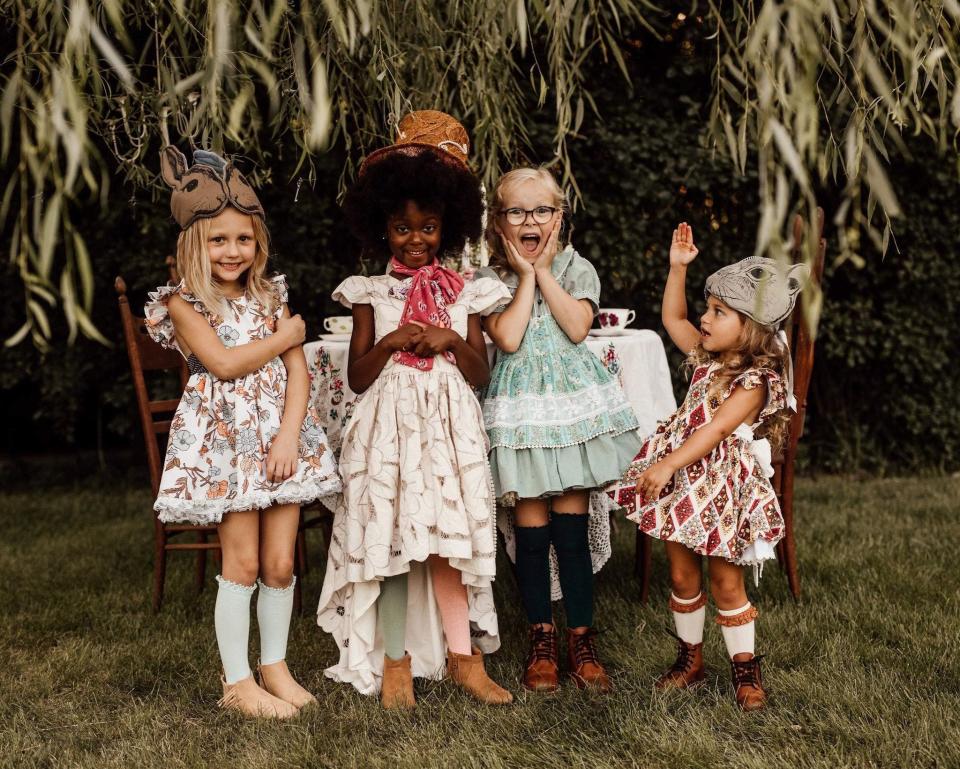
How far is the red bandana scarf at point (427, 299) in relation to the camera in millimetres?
2420

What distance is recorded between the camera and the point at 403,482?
93.3 inches

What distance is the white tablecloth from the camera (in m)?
2.86

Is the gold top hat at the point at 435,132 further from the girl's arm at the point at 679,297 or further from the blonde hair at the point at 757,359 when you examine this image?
the blonde hair at the point at 757,359

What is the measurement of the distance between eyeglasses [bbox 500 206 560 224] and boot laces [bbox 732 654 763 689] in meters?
1.20

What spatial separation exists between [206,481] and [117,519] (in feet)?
9.96

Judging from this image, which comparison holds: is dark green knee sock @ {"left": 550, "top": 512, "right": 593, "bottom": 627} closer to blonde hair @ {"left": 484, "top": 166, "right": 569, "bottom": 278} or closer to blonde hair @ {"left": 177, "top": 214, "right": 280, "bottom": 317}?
blonde hair @ {"left": 484, "top": 166, "right": 569, "bottom": 278}

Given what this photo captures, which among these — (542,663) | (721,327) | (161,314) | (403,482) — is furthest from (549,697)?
(161,314)

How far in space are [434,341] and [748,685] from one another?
1.11 meters

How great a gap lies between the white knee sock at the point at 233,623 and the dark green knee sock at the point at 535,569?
70 cm

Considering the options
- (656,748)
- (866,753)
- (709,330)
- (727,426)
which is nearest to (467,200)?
(709,330)

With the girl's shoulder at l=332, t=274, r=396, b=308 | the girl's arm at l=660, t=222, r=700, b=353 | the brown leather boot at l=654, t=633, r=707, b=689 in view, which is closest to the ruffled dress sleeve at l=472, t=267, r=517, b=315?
the girl's shoulder at l=332, t=274, r=396, b=308

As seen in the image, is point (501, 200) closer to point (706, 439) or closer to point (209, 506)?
point (706, 439)

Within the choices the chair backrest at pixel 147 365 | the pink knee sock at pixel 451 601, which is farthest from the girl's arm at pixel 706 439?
the chair backrest at pixel 147 365

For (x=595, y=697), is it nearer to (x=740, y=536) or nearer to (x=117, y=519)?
(x=740, y=536)
